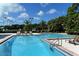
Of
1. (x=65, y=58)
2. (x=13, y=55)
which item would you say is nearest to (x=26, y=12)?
(x=13, y=55)

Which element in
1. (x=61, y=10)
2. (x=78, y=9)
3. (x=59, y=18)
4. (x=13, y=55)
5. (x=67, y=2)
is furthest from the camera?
(x=78, y=9)

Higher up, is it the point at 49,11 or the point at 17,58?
the point at 49,11

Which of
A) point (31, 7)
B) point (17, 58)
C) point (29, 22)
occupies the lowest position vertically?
point (17, 58)

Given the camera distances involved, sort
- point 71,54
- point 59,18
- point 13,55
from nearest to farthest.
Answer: point 71,54 → point 13,55 → point 59,18

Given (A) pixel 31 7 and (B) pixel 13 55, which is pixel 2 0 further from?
(B) pixel 13 55

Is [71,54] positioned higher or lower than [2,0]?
lower

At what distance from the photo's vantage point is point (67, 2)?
29.4 ft

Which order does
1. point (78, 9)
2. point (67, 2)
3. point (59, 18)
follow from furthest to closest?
1. point (78, 9)
2. point (59, 18)
3. point (67, 2)

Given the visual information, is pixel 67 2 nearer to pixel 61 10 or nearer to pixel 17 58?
pixel 61 10

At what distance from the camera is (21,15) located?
1007 centimetres

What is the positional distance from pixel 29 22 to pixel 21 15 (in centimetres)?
51

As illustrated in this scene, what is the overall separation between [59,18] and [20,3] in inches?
96.6

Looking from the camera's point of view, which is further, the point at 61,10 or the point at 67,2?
the point at 61,10

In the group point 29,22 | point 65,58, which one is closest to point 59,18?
point 29,22
